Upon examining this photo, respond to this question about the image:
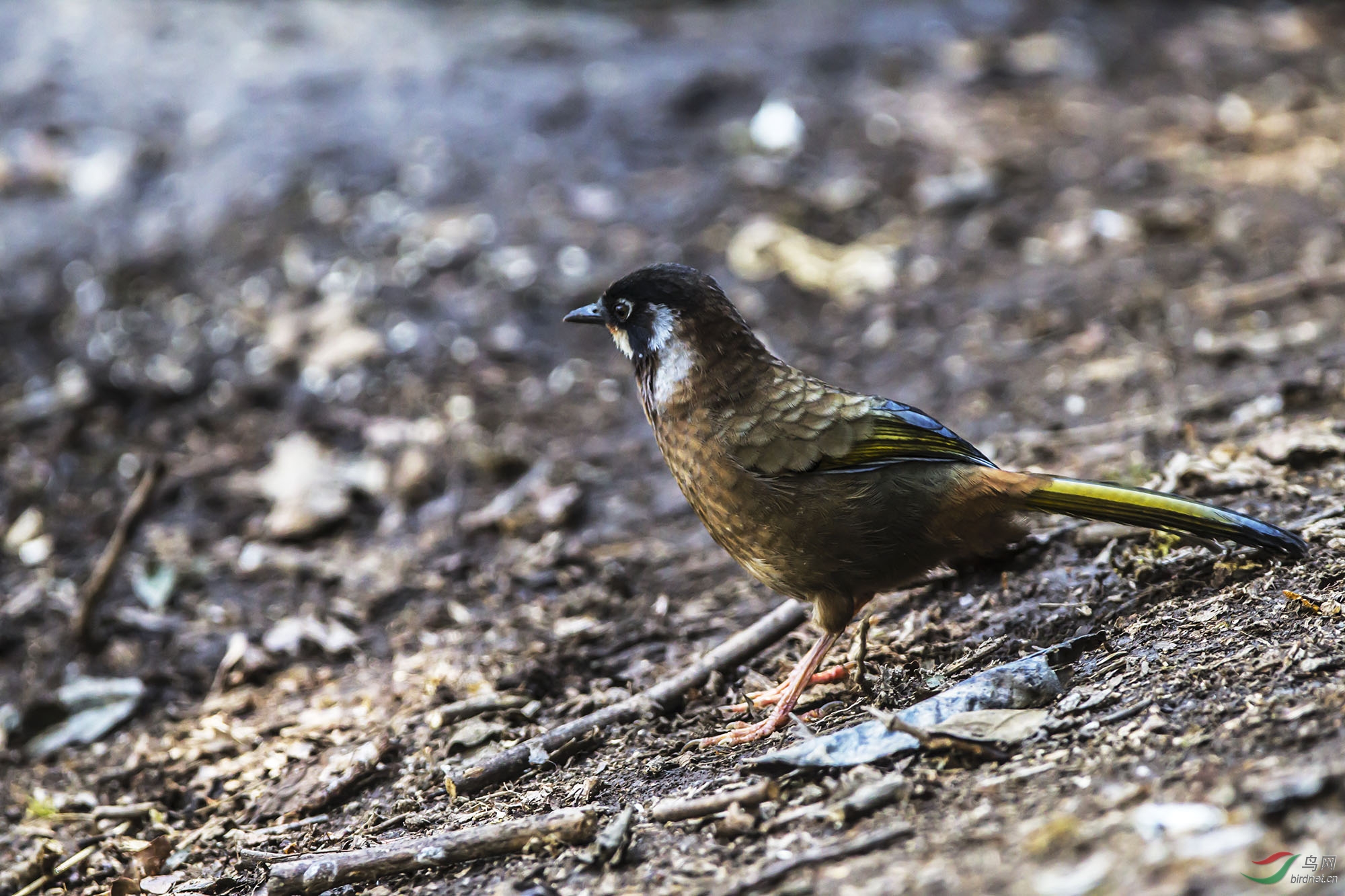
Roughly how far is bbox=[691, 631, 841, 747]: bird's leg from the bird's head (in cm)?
104

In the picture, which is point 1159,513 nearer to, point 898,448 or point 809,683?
point 898,448

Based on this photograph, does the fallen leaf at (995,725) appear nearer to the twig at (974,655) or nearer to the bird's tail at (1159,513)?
the twig at (974,655)

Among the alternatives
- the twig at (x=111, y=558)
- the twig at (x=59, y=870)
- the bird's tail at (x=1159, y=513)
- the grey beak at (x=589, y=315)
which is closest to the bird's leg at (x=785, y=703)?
the bird's tail at (x=1159, y=513)

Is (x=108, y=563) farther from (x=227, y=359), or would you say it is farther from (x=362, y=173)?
(x=362, y=173)

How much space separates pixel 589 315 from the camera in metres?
4.10

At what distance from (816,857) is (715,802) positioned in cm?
43

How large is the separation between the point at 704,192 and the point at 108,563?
4599 millimetres

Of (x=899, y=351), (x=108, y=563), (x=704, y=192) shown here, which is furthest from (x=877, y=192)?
(x=108, y=563)

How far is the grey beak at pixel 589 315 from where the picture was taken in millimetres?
4059

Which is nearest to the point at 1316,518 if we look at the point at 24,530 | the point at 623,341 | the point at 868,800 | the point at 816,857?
the point at 868,800

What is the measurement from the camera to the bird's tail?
10.1 ft

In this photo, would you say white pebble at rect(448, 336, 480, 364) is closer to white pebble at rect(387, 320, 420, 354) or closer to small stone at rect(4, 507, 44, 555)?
white pebble at rect(387, 320, 420, 354)

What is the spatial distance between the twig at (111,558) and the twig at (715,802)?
2609 mm

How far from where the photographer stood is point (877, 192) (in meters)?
7.57
